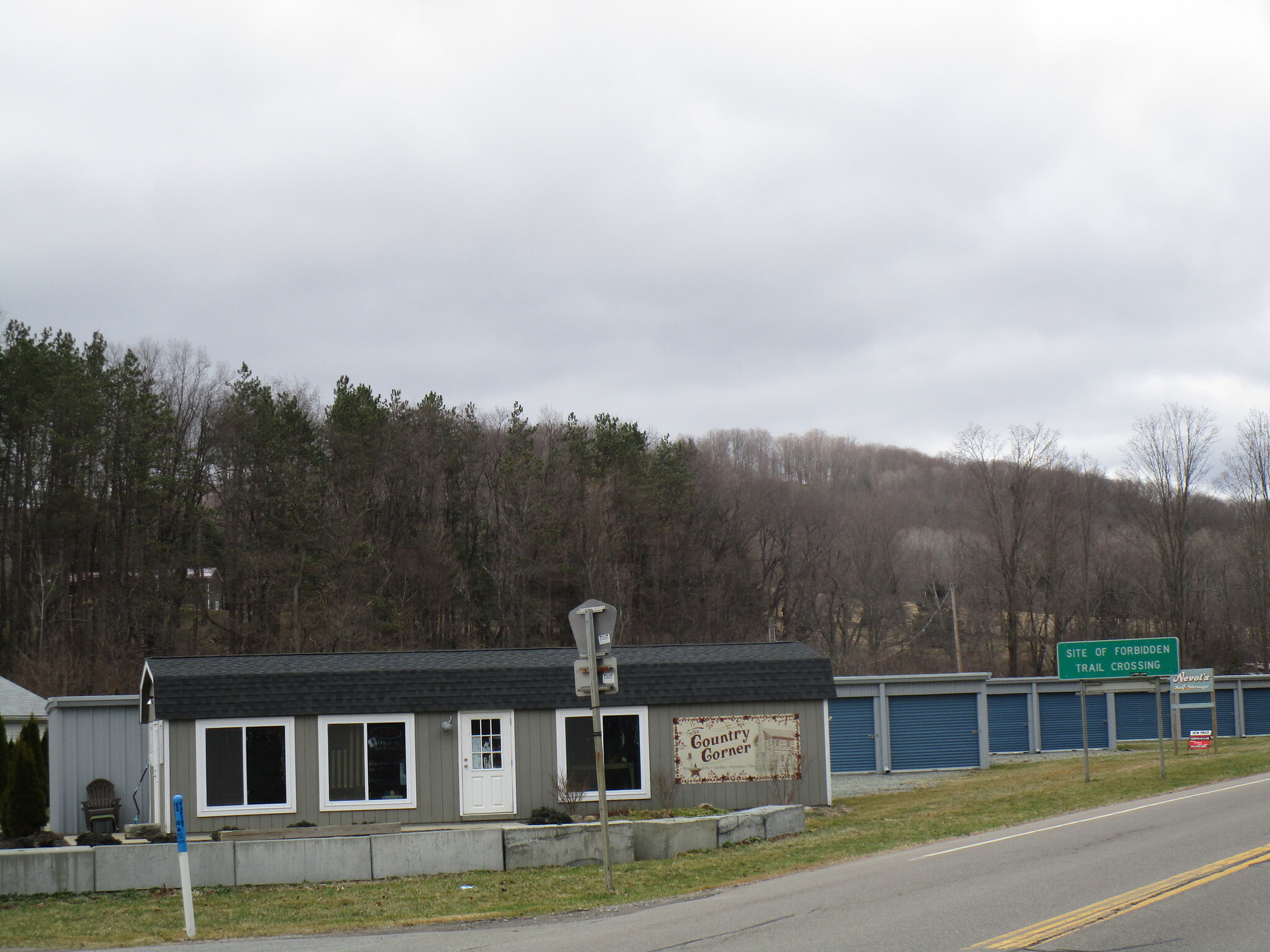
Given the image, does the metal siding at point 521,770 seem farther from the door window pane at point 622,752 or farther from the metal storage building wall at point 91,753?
the metal storage building wall at point 91,753

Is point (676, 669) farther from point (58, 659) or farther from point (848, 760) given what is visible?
point (58, 659)

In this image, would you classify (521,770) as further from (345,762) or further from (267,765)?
(267,765)

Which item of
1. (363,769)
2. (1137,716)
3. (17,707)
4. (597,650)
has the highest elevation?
(597,650)

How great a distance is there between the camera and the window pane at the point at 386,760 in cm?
1989

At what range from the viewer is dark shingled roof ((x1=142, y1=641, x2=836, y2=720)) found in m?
19.6

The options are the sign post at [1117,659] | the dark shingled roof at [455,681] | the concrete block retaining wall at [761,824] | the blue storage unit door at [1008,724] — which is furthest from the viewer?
the blue storage unit door at [1008,724]

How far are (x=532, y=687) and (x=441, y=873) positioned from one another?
20.4ft

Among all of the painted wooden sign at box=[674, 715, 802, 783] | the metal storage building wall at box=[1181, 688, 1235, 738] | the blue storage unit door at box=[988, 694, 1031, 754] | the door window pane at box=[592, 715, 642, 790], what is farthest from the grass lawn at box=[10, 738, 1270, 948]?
the metal storage building wall at box=[1181, 688, 1235, 738]

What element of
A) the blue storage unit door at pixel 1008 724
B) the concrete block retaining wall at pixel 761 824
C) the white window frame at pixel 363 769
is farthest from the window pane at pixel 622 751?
the blue storage unit door at pixel 1008 724

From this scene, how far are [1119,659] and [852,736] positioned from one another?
9.53m

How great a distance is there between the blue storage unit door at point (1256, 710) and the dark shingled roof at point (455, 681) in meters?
29.6

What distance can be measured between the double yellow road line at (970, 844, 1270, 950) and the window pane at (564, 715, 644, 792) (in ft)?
35.0

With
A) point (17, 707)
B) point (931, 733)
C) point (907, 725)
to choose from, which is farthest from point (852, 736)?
point (17, 707)

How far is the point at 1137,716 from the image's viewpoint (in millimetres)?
40531
